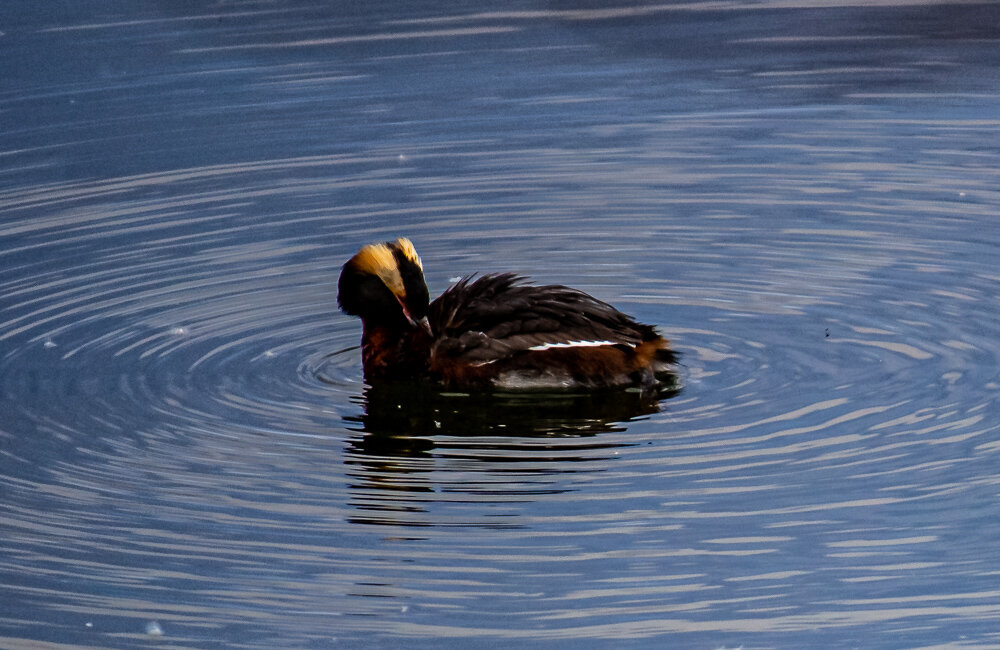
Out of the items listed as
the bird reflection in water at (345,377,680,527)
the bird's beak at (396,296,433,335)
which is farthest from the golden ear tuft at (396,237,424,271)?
the bird reflection in water at (345,377,680,527)

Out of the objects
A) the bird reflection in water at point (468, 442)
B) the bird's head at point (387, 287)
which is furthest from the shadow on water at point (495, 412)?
the bird's head at point (387, 287)

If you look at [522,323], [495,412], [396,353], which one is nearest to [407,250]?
[396,353]

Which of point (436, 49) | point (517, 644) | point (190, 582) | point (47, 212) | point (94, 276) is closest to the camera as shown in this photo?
point (517, 644)

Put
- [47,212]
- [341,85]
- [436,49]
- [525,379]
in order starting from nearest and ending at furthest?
[525,379], [47,212], [341,85], [436,49]

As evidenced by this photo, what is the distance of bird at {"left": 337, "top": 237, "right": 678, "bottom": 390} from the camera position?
31.4ft

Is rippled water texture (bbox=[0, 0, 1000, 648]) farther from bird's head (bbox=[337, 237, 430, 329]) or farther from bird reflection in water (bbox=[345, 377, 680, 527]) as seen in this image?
bird's head (bbox=[337, 237, 430, 329])

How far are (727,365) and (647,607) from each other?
116 inches

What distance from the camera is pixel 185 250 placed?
11836 mm

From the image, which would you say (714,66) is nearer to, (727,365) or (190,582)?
(727,365)

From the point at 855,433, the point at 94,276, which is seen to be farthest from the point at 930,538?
the point at 94,276

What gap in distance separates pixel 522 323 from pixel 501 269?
5.29ft

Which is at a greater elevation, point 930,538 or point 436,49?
point 436,49

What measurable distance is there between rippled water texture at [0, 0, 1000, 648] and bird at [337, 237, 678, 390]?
0.60 feet

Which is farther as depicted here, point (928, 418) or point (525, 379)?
point (525, 379)
